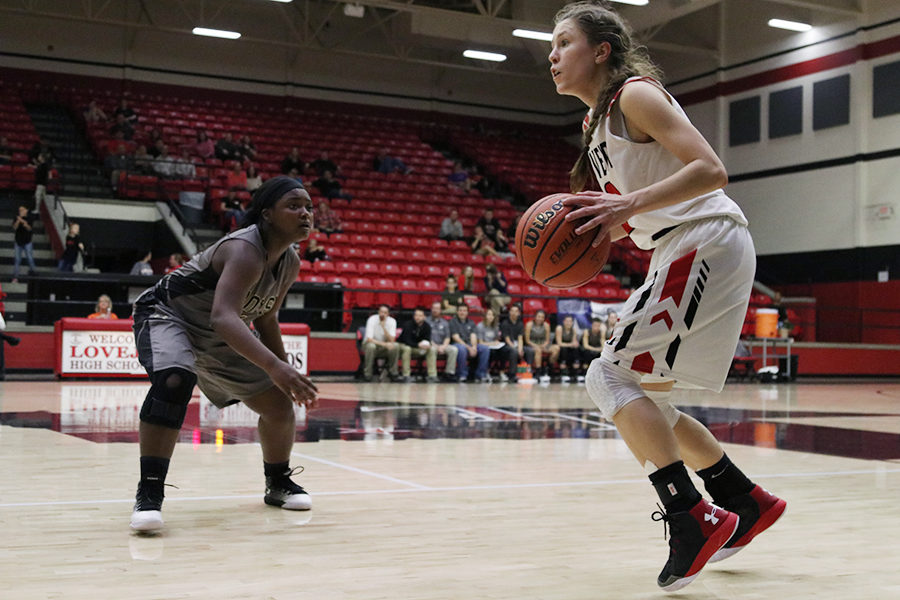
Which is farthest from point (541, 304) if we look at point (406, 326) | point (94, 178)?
point (94, 178)

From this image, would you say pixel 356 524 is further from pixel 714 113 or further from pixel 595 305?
pixel 714 113

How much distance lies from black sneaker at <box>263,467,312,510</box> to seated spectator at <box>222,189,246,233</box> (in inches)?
500

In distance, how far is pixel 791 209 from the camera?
21562 millimetres

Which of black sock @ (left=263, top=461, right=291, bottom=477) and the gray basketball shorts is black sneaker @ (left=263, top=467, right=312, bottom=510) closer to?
black sock @ (left=263, top=461, right=291, bottom=477)

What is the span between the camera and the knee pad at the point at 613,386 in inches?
111

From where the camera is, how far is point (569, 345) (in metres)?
15.7

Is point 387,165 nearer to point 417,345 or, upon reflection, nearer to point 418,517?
point 417,345

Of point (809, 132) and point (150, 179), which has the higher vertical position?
point (809, 132)

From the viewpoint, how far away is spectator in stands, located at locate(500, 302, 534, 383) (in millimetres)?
15148

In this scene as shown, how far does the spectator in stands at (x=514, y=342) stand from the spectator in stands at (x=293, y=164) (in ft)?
22.9

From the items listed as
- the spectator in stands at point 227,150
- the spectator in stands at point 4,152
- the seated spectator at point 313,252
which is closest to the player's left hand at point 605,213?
the seated spectator at point 313,252

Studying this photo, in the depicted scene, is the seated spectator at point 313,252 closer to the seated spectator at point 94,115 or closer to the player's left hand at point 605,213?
the seated spectator at point 94,115

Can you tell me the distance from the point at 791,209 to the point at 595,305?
23.5 ft

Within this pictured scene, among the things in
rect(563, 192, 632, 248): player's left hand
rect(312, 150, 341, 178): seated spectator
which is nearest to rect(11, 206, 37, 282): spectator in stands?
rect(312, 150, 341, 178): seated spectator
